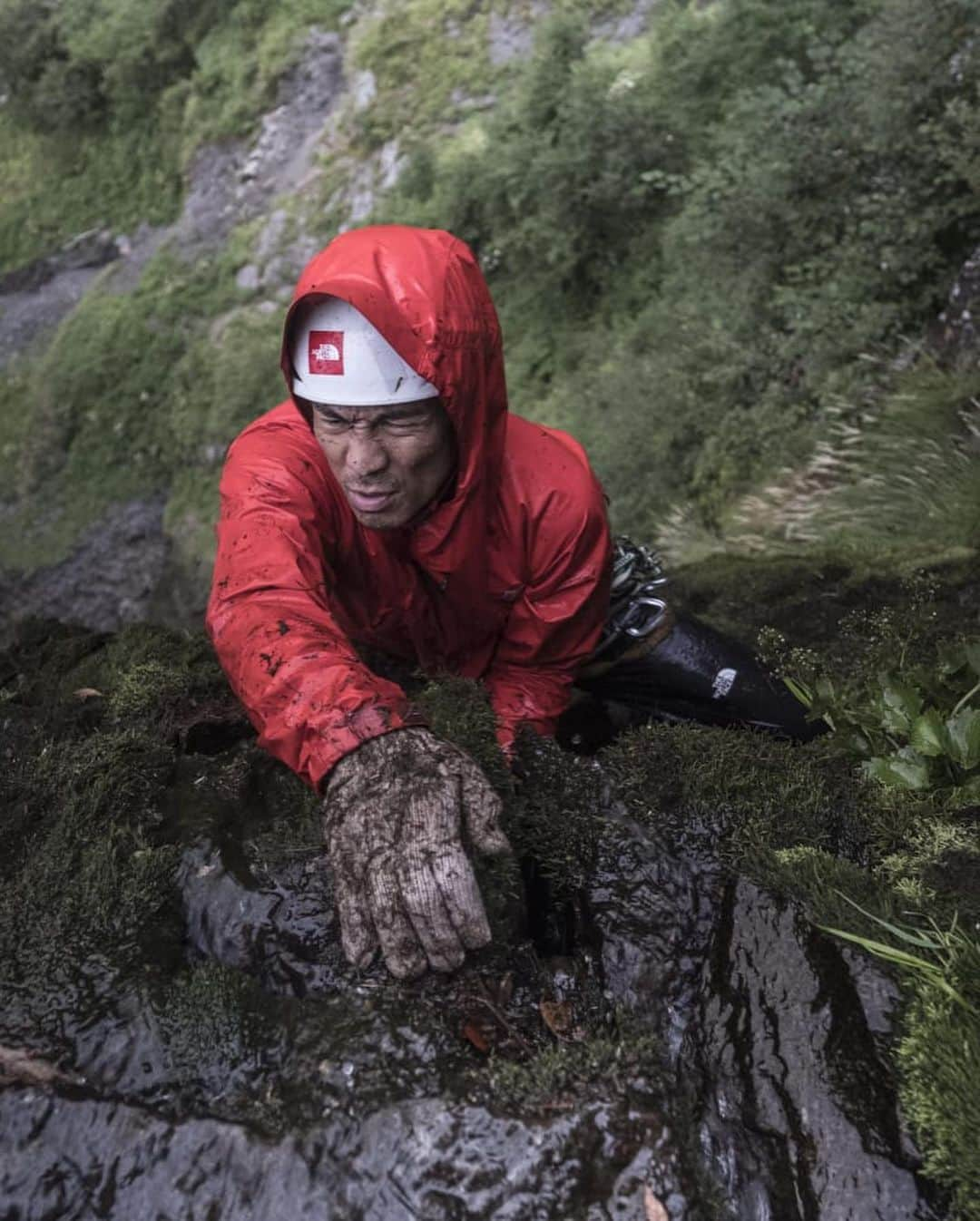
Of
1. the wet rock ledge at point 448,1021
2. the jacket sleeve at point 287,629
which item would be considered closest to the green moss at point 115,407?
the jacket sleeve at point 287,629

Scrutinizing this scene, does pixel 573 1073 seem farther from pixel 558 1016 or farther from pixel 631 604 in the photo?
pixel 631 604

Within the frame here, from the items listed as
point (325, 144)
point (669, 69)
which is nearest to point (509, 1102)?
point (669, 69)

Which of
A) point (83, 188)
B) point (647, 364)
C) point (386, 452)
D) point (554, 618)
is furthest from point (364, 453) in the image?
point (83, 188)

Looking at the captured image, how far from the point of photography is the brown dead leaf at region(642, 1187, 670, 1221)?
5.28ft

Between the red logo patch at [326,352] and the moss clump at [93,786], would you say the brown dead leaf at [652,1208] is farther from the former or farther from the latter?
the red logo patch at [326,352]

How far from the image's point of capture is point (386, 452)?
8.69 feet

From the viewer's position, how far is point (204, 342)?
12203mm

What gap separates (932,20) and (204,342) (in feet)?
27.6

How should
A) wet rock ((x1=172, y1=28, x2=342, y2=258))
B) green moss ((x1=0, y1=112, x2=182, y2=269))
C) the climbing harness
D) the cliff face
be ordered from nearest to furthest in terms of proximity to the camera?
1. the climbing harness
2. the cliff face
3. wet rock ((x1=172, y1=28, x2=342, y2=258))
4. green moss ((x1=0, y1=112, x2=182, y2=269))

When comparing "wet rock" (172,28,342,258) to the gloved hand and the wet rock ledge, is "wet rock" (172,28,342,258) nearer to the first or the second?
the wet rock ledge

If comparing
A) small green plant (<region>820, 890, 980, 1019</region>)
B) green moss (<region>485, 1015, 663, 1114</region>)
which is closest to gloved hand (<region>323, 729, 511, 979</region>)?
green moss (<region>485, 1015, 663, 1114</region>)

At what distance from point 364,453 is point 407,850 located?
3.60ft

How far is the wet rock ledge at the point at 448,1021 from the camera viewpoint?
5.53 feet

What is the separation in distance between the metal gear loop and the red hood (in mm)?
1157
